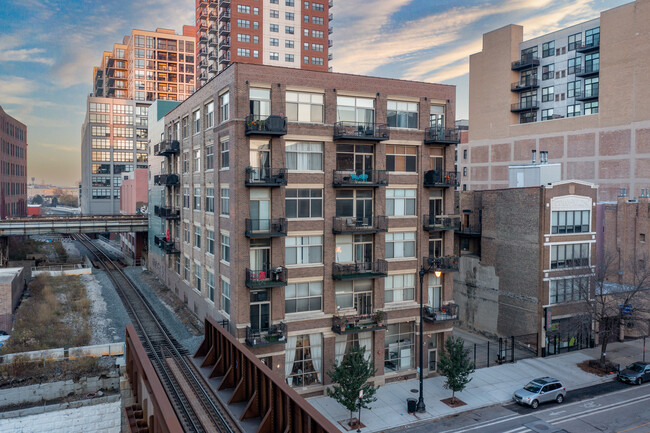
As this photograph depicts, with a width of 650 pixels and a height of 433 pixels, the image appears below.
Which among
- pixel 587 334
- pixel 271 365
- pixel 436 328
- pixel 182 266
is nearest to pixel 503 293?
pixel 587 334

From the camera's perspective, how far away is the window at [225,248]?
30125 mm

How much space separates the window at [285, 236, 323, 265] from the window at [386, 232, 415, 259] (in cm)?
491

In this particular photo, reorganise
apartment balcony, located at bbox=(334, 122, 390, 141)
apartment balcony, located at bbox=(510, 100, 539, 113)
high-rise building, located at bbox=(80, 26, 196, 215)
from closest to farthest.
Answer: apartment balcony, located at bbox=(334, 122, 390, 141)
apartment balcony, located at bbox=(510, 100, 539, 113)
high-rise building, located at bbox=(80, 26, 196, 215)

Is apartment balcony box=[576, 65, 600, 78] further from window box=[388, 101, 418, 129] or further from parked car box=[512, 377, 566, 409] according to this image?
parked car box=[512, 377, 566, 409]

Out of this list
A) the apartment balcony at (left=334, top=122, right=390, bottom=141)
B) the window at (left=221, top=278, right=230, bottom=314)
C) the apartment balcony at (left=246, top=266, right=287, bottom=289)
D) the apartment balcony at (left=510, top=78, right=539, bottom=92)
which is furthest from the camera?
the apartment balcony at (left=510, top=78, right=539, bottom=92)

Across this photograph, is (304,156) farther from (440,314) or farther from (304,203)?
(440,314)

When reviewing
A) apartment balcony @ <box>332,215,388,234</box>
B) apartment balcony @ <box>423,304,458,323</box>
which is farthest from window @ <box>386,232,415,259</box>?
apartment balcony @ <box>423,304,458,323</box>

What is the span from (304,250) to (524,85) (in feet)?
162

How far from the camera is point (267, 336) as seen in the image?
27.6 meters

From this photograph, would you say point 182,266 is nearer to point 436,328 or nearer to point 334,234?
point 334,234

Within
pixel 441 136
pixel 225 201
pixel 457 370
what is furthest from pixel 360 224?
pixel 457 370

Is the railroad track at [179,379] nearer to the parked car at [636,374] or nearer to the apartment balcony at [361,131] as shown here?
the apartment balcony at [361,131]

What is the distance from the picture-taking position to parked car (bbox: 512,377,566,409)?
93.1ft

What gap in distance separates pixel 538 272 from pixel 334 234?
58.7ft
